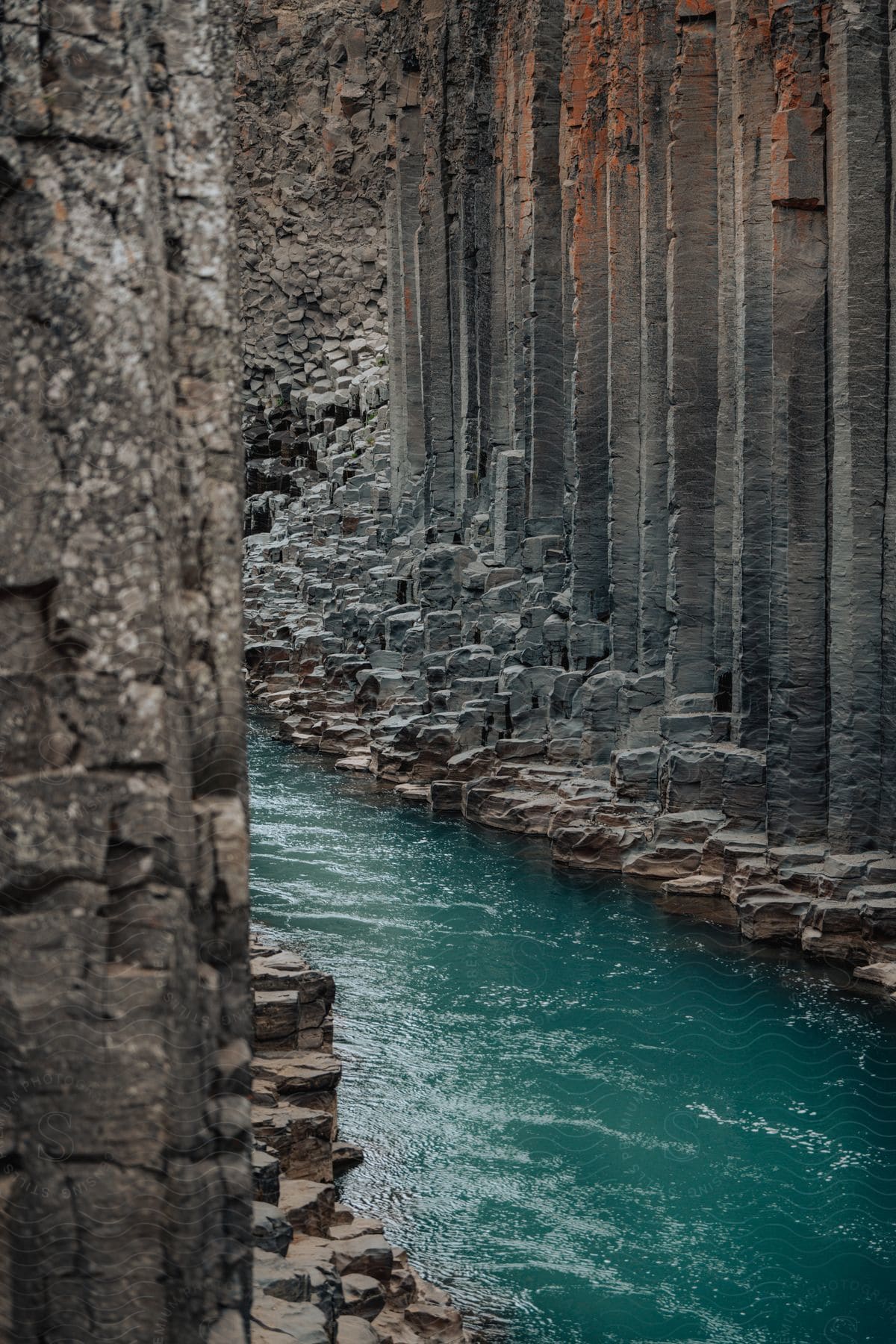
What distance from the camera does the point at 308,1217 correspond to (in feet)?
20.0

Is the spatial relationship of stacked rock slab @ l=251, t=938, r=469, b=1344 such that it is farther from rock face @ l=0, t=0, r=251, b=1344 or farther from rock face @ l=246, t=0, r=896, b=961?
rock face @ l=246, t=0, r=896, b=961

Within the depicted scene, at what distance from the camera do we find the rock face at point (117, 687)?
2.53 m

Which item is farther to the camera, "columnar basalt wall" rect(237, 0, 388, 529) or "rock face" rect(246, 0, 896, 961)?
"columnar basalt wall" rect(237, 0, 388, 529)

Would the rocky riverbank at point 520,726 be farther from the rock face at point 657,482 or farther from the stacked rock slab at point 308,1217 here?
the stacked rock slab at point 308,1217

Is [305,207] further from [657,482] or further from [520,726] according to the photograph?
[657,482]

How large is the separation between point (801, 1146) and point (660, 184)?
9.55 meters

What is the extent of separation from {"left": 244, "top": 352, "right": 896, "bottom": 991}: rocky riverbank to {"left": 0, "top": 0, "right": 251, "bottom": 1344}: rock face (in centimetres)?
819

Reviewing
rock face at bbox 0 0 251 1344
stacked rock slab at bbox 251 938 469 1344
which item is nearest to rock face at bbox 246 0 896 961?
stacked rock slab at bbox 251 938 469 1344

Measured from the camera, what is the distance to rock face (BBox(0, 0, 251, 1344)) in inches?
99.7

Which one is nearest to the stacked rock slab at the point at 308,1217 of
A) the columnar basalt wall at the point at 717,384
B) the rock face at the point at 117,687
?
the rock face at the point at 117,687

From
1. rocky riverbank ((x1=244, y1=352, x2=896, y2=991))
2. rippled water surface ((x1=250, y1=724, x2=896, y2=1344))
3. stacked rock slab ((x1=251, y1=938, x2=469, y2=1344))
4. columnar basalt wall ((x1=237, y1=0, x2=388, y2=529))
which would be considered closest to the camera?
stacked rock slab ((x1=251, y1=938, x2=469, y2=1344))

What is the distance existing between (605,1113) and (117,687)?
652 centimetres

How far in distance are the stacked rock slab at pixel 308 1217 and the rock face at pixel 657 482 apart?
4296mm

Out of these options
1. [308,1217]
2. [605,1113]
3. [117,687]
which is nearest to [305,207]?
[605,1113]
